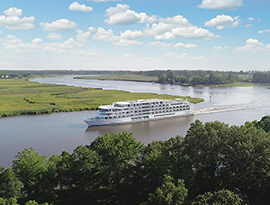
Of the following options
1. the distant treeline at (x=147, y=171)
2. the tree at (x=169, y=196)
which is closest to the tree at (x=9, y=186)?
the distant treeline at (x=147, y=171)

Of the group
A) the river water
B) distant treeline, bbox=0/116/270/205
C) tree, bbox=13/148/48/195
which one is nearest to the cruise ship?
the river water

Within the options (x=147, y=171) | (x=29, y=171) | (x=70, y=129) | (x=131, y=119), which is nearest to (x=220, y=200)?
(x=147, y=171)

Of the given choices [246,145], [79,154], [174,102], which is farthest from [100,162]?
[174,102]

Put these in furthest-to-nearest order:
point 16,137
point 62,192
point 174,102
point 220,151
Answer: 1. point 174,102
2. point 16,137
3. point 62,192
4. point 220,151

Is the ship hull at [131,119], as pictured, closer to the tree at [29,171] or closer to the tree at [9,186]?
the tree at [29,171]

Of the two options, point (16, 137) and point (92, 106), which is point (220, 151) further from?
point (92, 106)

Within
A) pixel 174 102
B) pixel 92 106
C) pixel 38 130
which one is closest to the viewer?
pixel 38 130
